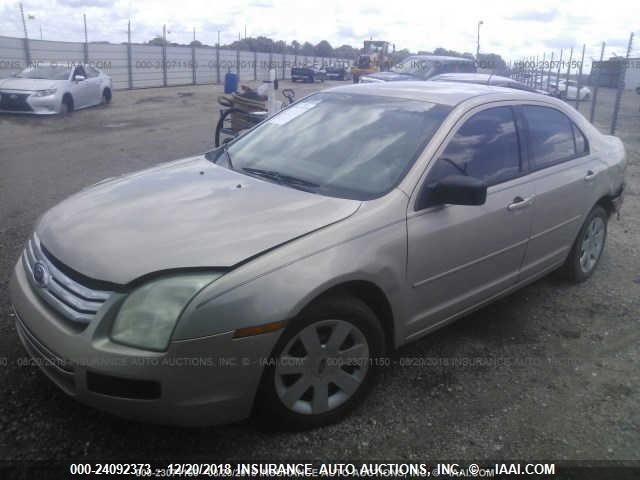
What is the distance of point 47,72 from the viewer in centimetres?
1516

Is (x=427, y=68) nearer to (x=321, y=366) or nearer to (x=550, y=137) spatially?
(x=550, y=137)

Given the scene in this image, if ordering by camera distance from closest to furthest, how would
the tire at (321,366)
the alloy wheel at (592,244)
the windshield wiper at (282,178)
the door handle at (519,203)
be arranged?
the tire at (321,366), the windshield wiper at (282,178), the door handle at (519,203), the alloy wheel at (592,244)

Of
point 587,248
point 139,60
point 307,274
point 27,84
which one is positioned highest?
point 307,274

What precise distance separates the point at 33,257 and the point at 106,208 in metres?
0.41

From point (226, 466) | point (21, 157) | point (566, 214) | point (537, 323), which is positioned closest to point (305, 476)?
point (226, 466)

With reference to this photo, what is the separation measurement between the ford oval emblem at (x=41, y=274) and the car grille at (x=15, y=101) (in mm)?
13305

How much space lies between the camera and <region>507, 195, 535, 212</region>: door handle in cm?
356

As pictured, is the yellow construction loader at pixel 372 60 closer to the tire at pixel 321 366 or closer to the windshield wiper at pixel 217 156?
the windshield wiper at pixel 217 156

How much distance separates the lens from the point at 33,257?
2.78m

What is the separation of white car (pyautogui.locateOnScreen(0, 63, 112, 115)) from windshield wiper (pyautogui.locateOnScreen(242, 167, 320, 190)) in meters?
12.8

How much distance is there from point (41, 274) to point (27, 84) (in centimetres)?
1380

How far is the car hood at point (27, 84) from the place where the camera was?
46.4ft

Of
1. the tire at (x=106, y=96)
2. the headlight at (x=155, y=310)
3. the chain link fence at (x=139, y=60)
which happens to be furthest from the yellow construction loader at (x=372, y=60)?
the headlight at (x=155, y=310)

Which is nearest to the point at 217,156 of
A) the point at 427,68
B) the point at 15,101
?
the point at 15,101
